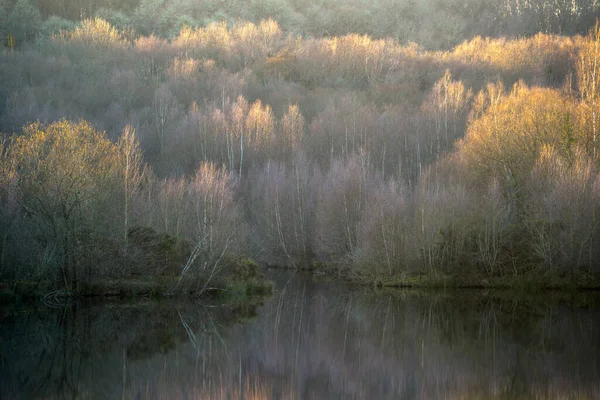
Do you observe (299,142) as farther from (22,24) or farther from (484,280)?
(22,24)

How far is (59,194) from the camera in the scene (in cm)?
2575

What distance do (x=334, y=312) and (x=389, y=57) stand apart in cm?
4439

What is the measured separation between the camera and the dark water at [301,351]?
49.4 ft

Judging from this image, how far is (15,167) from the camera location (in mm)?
26062

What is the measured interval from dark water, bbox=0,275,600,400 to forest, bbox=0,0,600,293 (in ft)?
12.8

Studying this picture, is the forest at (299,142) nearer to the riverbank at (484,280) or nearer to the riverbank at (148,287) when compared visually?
the riverbank at (484,280)

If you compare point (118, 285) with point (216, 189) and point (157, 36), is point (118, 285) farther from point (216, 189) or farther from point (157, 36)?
point (157, 36)

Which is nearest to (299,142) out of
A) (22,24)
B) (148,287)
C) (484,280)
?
(484,280)

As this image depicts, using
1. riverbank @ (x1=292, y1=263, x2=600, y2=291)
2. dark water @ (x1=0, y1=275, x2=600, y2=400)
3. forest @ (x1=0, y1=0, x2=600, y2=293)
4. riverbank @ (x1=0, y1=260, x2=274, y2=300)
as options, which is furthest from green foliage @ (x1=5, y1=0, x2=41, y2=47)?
dark water @ (x1=0, y1=275, x2=600, y2=400)

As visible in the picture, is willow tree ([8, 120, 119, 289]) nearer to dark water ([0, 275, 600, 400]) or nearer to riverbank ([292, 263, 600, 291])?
dark water ([0, 275, 600, 400])

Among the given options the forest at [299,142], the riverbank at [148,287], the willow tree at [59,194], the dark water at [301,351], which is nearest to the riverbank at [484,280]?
the forest at [299,142]

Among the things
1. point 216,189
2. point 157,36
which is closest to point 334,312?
point 216,189

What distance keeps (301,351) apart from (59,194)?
1171 centimetres

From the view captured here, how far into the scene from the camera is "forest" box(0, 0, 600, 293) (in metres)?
27.8
